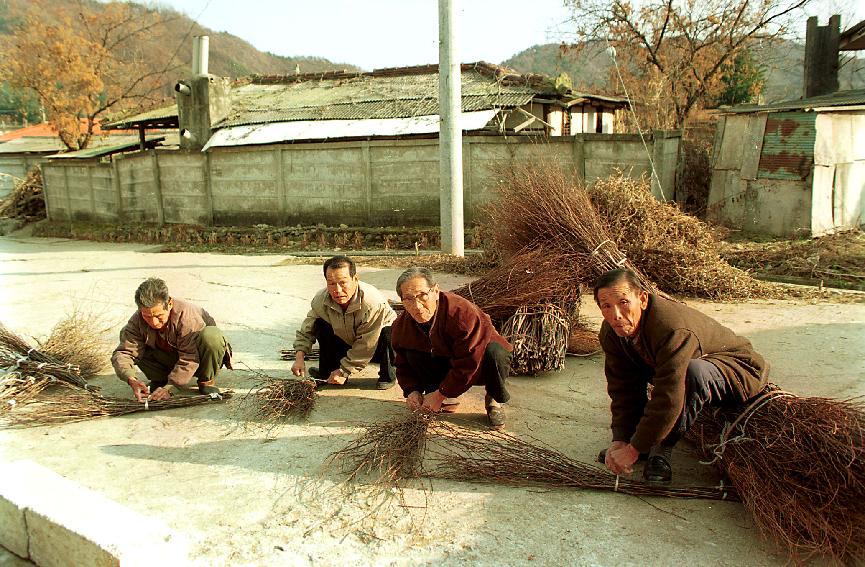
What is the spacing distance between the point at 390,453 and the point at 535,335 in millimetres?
1736

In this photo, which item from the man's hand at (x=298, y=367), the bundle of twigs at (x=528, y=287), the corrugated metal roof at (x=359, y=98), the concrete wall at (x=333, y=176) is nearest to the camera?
the man's hand at (x=298, y=367)

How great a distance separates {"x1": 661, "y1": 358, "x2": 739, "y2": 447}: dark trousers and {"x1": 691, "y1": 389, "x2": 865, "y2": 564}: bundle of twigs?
13cm

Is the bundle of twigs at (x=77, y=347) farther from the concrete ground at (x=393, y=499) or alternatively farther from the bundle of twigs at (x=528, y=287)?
the bundle of twigs at (x=528, y=287)

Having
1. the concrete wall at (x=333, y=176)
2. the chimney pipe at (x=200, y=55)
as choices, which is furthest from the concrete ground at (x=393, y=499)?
the chimney pipe at (x=200, y=55)

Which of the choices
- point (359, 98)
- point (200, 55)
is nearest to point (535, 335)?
point (359, 98)

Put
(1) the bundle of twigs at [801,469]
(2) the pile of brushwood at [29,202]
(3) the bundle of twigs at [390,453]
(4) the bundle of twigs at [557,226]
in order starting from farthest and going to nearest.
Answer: (2) the pile of brushwood at [29,202]
(4) the bundle of twigs at [557,226]
(3) the bundle of twigs at [390,453]
(1) the bundle of twigs at [801,469]

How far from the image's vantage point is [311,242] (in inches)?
534

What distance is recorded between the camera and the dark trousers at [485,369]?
3.81 meters

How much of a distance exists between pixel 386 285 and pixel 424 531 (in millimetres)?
5674

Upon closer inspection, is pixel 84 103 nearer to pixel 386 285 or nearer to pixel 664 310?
pixel 386 285

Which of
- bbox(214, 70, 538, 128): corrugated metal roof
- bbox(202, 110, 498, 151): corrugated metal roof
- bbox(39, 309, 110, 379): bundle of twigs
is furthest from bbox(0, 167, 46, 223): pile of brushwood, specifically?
bbox(39, 309, 110, 379): bundle of twigs

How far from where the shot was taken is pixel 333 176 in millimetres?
13680

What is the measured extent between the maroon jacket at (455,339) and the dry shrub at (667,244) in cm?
259

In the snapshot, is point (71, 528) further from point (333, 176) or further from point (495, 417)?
point (333, 176)
